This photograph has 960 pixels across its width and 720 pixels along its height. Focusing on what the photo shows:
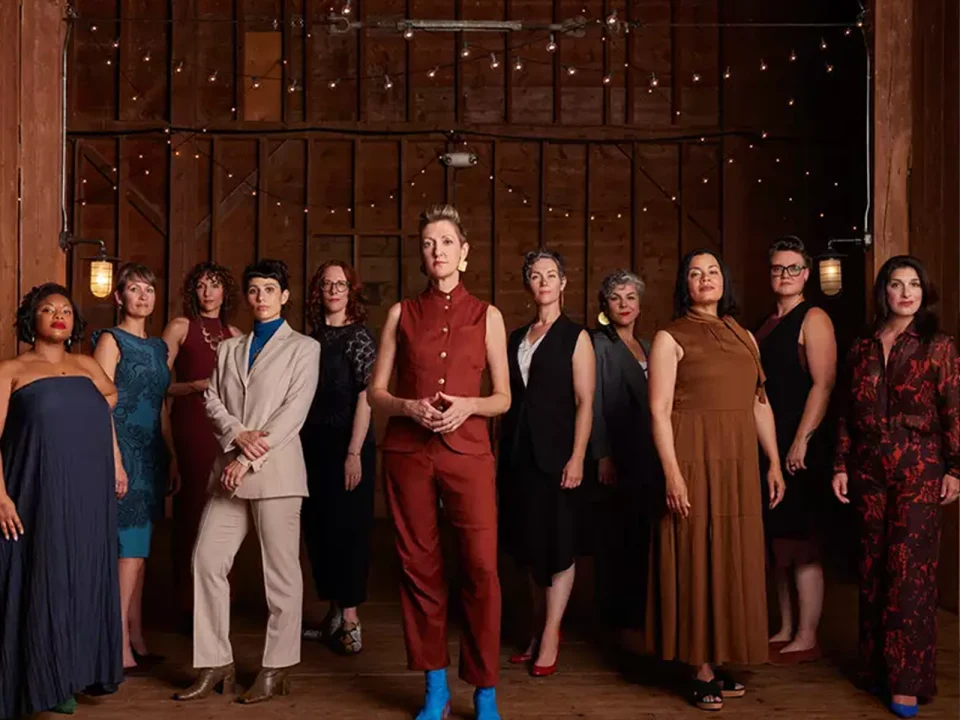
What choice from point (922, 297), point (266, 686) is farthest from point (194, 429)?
point (922, 297)

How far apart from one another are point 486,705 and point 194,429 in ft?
6.31

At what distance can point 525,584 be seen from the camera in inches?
235

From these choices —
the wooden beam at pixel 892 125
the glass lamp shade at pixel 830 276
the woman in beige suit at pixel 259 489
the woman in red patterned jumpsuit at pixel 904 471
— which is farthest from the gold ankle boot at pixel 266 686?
the glass lamp shade at pixel 830 276

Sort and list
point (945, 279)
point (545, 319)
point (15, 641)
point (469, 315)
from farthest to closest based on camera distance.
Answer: point (945, 279)
point (545, 319)
point (469, 315)
point (15, 641)

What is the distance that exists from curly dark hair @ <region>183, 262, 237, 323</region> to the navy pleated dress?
1.17 m

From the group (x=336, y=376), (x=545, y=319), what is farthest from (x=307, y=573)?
(x=545, y=319)

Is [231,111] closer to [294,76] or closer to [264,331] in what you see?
[294,76]

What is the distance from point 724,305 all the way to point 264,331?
5.59ft

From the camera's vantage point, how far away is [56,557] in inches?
130

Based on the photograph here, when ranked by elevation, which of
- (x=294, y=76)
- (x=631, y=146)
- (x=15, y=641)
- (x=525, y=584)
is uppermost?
(x=294, y=76)

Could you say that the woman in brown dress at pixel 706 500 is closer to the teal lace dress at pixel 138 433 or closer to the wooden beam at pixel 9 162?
the teal lace dress at pixel 138 433

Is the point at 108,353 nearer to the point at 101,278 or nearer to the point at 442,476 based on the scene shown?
the point at 442,476

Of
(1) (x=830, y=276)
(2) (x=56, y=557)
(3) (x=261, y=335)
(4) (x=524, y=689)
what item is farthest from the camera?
(1) (x=830, y=276)

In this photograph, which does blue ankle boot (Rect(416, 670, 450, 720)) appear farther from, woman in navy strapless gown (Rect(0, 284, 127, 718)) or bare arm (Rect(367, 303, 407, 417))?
woman in navy strapless gown (Rect(0, 284, 127, 718))
